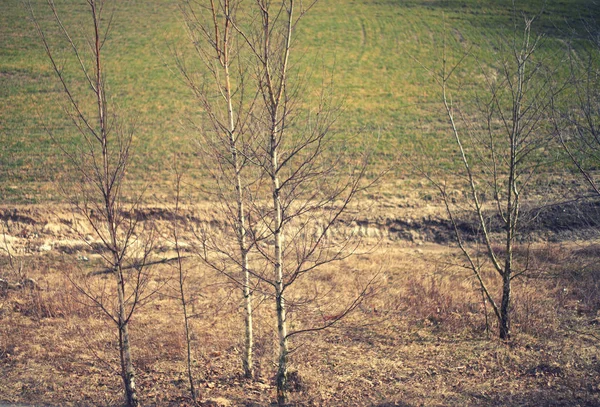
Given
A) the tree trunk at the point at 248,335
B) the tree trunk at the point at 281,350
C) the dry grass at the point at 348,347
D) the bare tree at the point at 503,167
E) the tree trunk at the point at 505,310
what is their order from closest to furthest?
the tree trunk at the point at 281,350 < the tree trunk at the point at 248,335 < the dry grass at the point at 348,347 < the bare tree at the point at 503,167 < the tree trunk at the point at 505,310

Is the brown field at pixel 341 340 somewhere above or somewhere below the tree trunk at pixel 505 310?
below

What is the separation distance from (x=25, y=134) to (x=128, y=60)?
Result: 32.1ft

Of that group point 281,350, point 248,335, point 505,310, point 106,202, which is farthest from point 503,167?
point 106,202

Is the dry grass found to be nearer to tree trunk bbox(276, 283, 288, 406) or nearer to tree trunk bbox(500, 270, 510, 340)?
tree trunk bbox(500, 270, 510, 340)

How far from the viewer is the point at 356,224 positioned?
55.8 feet

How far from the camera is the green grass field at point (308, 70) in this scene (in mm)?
20750

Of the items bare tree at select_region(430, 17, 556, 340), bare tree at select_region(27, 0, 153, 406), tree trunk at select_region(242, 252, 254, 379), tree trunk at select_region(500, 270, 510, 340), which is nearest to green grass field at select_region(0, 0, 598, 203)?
bare tree at select_region(27, 0, 153, 406)

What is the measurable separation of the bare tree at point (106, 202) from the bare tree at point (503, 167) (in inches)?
206

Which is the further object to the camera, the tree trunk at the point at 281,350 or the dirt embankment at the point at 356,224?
the dirt embankment at the point at 356,224

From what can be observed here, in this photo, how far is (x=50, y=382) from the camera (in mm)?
9367

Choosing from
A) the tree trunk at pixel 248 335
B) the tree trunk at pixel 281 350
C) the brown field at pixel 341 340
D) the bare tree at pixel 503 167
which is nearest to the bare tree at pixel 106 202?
the brown field at pixel 341 340

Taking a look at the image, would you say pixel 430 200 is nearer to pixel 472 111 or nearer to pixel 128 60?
pixel 472 111

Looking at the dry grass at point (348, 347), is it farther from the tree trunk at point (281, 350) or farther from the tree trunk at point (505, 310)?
the tree trunk at point (281, 350)

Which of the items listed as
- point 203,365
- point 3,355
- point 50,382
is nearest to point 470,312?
point 203,365
